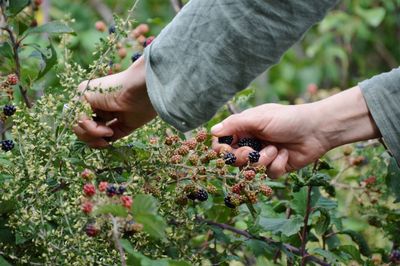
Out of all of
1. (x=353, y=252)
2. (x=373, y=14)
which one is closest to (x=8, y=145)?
(x=353, y=252)

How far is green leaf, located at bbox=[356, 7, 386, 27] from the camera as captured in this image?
4153 mm

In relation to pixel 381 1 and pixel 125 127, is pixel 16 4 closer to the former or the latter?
pixel 125 127

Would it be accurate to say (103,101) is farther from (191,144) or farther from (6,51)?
(6,51)

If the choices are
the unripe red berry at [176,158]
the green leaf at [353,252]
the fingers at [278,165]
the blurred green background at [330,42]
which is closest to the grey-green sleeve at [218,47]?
the unripe red berry at [176,158]

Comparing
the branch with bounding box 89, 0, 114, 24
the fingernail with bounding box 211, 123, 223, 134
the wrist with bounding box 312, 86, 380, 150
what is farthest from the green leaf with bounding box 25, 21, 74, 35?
the branch with bounding box 89, 0, 114, 24

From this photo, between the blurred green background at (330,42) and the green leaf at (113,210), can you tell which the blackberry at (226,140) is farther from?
the blurred green background at (330,42)

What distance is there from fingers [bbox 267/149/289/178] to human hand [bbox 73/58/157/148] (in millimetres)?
216

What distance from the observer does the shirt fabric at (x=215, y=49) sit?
1.12 metres

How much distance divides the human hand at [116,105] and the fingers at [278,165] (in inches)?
8.5

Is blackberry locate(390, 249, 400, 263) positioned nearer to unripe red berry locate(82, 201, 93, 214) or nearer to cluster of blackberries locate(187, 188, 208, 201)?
cluster of blackberries locate(187, 188, 208, 201)

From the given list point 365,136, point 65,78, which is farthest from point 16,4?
point 365,136

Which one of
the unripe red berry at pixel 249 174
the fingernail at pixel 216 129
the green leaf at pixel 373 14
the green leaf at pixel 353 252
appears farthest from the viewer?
the green leaf at pixel 373 14

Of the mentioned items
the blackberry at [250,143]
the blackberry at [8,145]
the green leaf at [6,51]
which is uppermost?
the green leaf at [6,51]

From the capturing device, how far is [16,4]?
1.49 metres
